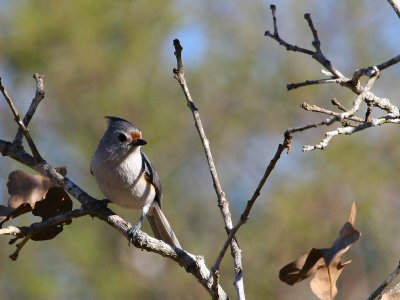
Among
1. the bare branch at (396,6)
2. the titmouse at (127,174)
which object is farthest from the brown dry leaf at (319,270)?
the titmouse at (127,174)

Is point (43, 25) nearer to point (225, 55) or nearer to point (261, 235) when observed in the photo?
point (225, 55)

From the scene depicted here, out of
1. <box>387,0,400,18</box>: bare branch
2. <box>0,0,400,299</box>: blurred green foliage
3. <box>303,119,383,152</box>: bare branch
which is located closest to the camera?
<box>303,119,383,152</box>: bare branch

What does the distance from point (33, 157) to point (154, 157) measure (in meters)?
8.50

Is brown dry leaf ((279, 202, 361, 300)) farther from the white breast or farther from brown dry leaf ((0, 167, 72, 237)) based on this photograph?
the white breast

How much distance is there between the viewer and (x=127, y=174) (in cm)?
381

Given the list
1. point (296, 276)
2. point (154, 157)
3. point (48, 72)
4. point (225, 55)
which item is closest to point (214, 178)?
point (296, 276)

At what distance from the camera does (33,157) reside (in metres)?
2.42

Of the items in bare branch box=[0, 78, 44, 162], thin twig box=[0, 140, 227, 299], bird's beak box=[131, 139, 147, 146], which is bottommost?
thin twig box=[0, 140, 227, 299]

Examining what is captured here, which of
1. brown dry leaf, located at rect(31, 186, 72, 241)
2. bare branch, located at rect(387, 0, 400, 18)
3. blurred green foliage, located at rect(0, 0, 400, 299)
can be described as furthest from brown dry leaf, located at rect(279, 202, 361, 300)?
blurred green foliage, located at rect(0, 0, 400, 299)

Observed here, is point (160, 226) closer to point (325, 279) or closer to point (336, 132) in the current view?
point (325, 279)

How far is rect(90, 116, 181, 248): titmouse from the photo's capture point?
373 cm

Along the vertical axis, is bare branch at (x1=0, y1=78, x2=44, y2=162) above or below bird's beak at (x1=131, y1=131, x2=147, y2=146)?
below

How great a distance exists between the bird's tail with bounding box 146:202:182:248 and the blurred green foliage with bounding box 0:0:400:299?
505 centimetres

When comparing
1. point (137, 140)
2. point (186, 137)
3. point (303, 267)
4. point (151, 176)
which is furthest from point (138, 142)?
point (186, 137)
